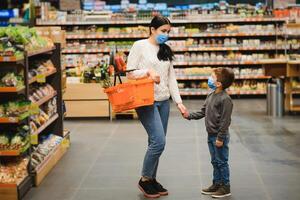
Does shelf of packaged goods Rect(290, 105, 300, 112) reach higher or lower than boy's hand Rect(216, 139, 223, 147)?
lower

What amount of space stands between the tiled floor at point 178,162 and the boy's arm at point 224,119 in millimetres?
704

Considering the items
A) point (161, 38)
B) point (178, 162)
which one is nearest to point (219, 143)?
point (161, 38)

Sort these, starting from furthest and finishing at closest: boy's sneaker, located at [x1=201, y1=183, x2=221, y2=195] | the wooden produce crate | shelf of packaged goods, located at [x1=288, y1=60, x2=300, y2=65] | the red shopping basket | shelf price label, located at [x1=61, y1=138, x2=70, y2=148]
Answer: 1. the wooden produce crate
2. shelf of packaged goods, located at [x1=288, y1=60, x2=300, y2=65]
3. shelf price label, located at [x1=61, y1=138, x2=70, y2=148]
4. boy's sneaker, located at [x1=201, y1=183, x2=221, y2=195]
5. the red shopping basket

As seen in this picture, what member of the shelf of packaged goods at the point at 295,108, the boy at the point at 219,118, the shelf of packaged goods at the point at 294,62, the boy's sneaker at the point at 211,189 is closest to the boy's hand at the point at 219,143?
the boy at the point at 219,118

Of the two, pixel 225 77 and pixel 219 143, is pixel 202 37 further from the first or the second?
pixel 219 143

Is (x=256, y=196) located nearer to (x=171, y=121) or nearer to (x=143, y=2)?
(x=171, y=121)

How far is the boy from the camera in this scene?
5543mm

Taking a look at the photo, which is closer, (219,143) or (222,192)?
(219,143)

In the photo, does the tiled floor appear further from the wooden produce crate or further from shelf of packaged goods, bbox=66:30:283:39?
shelf of packaged goods, bbox=66:30:283:39

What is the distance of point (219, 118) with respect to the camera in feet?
18.4

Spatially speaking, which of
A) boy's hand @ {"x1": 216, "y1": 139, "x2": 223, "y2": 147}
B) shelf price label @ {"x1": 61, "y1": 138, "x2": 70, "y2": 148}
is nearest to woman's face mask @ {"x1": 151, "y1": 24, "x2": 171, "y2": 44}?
boy's hand @ {"x1": 216, "y1": 139, "x2": 223, "y2": 147}

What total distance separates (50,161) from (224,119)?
2459 mm

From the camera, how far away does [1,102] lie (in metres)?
6.08

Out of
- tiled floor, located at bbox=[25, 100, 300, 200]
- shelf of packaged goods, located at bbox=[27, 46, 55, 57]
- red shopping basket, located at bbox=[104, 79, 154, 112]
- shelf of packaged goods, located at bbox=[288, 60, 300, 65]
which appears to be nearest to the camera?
red shopping basket, located at bbox=[104, 79, 154, 112]
